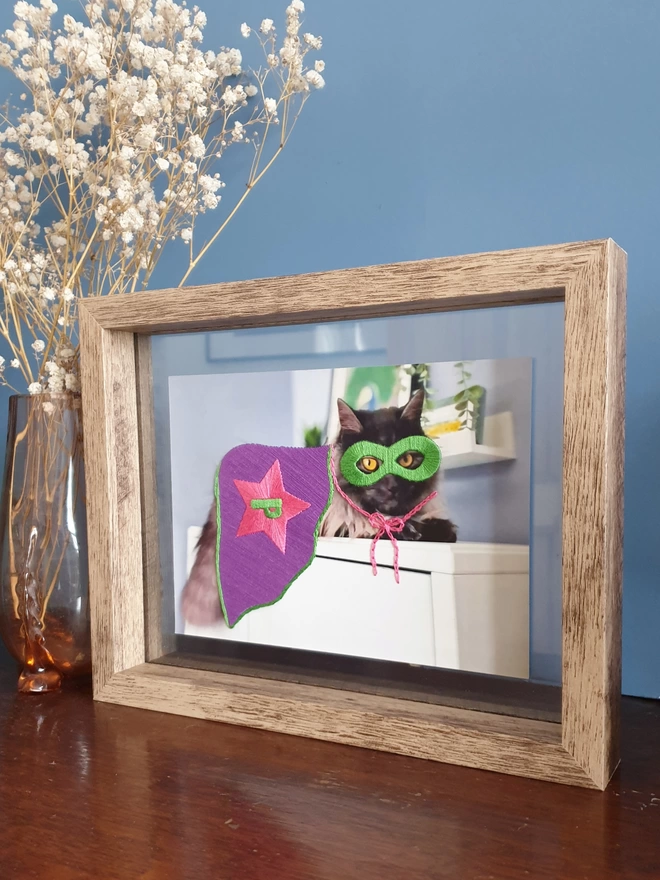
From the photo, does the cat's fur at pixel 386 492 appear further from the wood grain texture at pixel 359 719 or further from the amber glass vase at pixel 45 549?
the amber glass vase at pixel 45 549

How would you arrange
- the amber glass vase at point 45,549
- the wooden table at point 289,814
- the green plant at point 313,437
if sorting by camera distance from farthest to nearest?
1. the amber glass vase at point 45,549
2. the green plant at point 313,437
3. the wooden table at point 289,814

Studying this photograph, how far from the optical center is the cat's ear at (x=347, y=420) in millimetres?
664

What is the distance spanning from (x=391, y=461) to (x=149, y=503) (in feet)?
0.86

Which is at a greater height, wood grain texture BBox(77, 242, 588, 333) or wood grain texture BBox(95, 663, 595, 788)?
wood grain texture BBox(77, 242, 588, 333)

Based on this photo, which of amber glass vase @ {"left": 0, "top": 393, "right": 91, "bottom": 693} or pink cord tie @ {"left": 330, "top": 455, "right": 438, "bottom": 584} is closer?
pink cord tie @ {"left": 330, "top": 455, "right": 438, "bottom": 584}

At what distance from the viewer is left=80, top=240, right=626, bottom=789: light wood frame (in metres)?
0.55

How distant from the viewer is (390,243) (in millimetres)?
850

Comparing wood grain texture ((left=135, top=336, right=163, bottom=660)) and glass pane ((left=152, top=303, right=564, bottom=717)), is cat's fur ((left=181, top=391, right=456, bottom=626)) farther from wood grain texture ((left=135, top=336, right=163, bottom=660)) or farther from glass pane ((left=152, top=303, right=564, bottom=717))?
wood grain texture ((left=135, top=336, right=163, bottom=660))

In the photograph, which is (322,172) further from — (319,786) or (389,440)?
(319,786)

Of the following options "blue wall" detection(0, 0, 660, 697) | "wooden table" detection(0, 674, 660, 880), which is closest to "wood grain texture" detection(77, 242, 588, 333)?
"blue wall" detection(0, 0, 660, 697)

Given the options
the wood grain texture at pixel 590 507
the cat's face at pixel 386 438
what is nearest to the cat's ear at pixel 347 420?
the cat's face at pixel 386 438

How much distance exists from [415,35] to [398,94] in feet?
0.20

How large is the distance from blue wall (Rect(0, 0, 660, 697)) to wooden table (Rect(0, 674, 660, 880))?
276mm

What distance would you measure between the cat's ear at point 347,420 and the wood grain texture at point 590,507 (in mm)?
179
